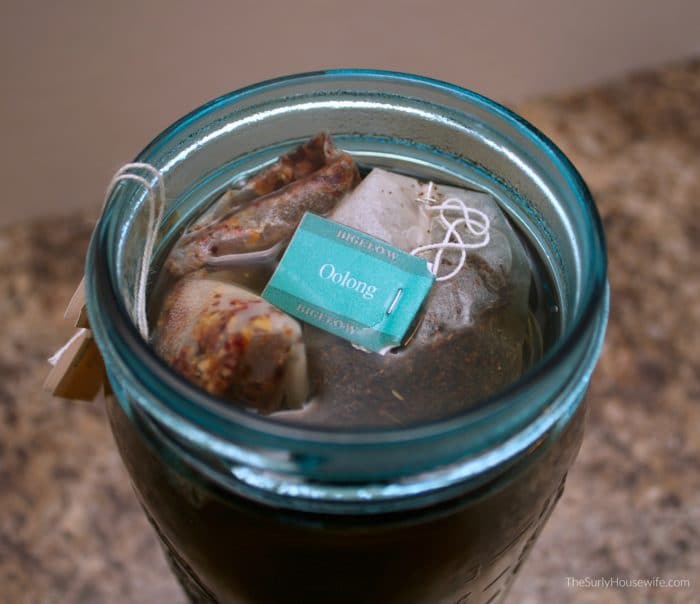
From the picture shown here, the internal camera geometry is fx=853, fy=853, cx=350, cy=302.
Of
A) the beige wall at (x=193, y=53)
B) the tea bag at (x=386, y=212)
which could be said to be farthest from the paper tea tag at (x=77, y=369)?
the beige wall at (x=193, y=53)

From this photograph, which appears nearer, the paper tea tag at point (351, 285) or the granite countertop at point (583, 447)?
the paper tea tag at point (351, 285)

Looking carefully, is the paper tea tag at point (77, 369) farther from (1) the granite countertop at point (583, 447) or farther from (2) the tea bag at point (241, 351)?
(1) the granite countertop at point (583, 447)

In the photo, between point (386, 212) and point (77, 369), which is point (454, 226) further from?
point (77, 369)

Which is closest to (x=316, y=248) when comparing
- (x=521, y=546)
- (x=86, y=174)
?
(x=521, y=546)

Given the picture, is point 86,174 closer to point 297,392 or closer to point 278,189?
point 278,189

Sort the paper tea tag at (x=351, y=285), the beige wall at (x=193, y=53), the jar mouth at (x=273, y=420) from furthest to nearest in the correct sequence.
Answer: the beige wall at (x=193, y=53), the paper tea tag at (x=351, y=285), the jar mouth at (x=273, y=420)

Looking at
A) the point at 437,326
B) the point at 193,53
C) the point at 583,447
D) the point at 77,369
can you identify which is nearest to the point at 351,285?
the point at 437,326
